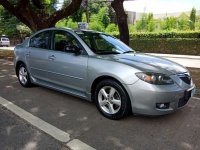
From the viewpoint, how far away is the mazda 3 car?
464 cm

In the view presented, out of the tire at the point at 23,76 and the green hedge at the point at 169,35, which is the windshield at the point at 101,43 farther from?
the green hedge at the point at 169,35

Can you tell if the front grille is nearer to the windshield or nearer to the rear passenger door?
the windshield

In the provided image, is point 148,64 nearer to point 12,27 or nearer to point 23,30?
point 23,30

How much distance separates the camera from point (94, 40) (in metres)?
6.02

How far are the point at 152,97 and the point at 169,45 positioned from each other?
23506 millimetres

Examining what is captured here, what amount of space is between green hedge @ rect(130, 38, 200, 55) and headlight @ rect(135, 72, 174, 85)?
71.7 ft

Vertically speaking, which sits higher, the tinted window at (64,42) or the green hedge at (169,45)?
the tinted window at (64,42)

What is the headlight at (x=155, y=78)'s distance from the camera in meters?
4.63

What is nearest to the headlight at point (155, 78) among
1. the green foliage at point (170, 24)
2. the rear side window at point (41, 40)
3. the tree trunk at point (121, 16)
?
the rear side window at point (41, 40)

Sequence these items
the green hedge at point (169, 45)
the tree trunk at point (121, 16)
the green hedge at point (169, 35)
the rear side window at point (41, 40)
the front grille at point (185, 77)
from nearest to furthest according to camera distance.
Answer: the front grille at point (185, 77) → the rear side window at point (41, 40) → the tree trunk at point (121, 16) → the green hedge at point (169, 45) → the green hedge at point (169, 35)

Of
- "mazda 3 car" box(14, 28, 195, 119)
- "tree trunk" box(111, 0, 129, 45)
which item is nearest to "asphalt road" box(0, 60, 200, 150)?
"mazda 3 car" box(14, 28, 195, 119)

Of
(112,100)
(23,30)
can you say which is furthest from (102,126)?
(23,30)

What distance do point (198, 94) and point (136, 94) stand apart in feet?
9.49

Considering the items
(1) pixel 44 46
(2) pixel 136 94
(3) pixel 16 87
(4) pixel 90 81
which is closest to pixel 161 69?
(2) pixel 136 94
